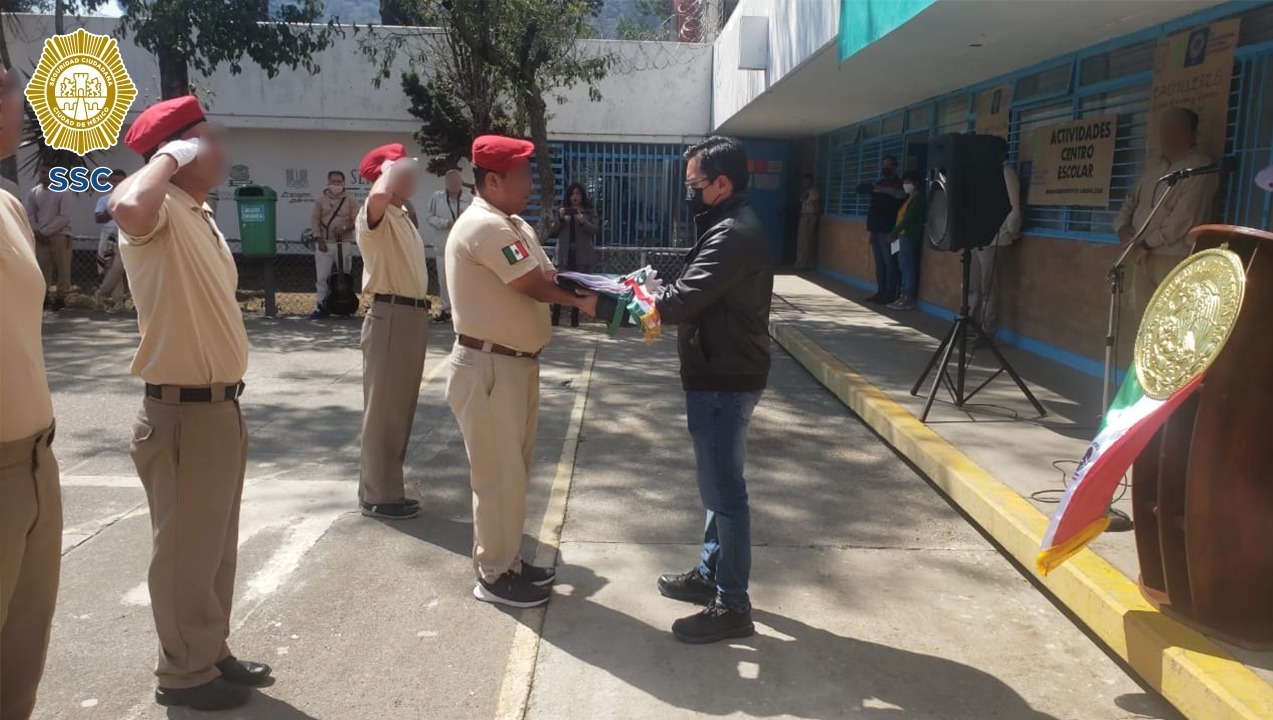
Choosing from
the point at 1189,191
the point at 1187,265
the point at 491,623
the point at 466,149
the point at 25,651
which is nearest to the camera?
the point at 25,651

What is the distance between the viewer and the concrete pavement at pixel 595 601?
3607 millimetres

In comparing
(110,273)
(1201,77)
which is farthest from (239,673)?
(110,273)

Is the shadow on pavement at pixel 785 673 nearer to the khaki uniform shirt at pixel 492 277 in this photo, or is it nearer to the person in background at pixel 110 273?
the khaki uniform shirt at pixel 492 277

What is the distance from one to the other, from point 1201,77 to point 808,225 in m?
12.4

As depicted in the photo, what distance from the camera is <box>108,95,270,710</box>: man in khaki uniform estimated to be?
3.31m

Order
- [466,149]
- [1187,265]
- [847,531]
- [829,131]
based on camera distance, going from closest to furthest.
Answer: [1187,265] → [847,531] → [466,149] → [829,131]

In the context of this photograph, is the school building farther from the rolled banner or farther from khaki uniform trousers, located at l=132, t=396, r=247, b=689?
khaki uniform trousers, located at l=132, t=396, r=247, b=689

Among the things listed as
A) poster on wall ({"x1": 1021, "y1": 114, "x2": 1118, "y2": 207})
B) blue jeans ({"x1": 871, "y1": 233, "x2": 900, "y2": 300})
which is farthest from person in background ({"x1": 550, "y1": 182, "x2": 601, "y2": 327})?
poster on wall ({"x1": 1021, "y1": 114, "x2": 1118, "y2": 207})

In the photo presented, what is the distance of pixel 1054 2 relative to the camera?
705 cm

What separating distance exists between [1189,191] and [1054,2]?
5.35 ft

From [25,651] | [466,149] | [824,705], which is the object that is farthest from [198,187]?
[466,149]

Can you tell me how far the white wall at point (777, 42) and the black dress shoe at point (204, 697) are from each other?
7.45m

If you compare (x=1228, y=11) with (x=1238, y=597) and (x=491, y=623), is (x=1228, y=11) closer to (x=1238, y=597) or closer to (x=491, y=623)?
(x=1238, y=597)

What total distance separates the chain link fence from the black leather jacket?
7.05m
